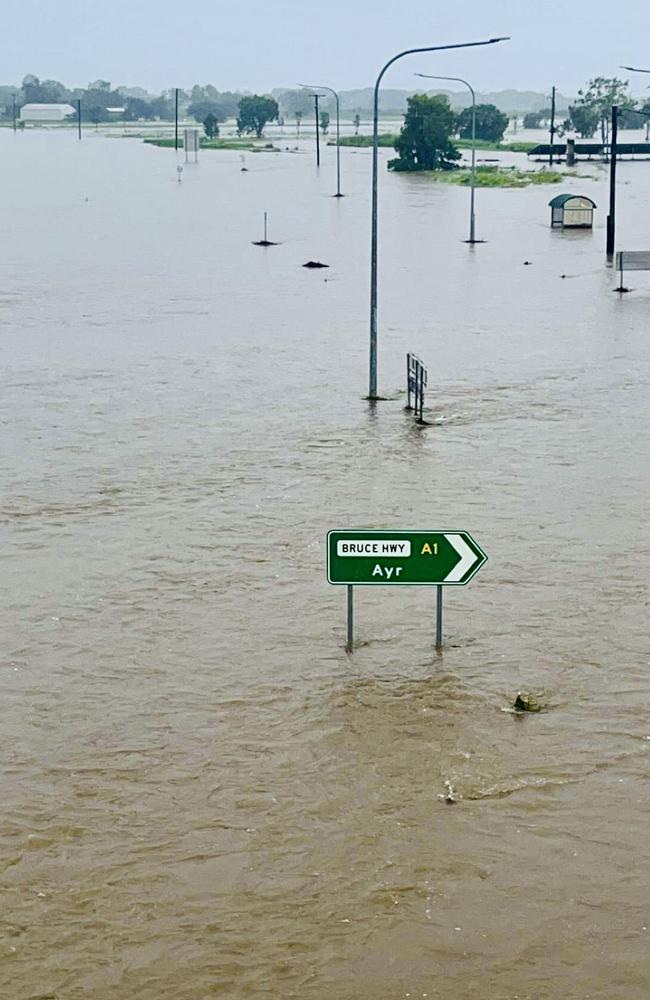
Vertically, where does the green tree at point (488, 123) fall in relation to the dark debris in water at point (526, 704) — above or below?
above

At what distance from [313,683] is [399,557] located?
5.50 feet

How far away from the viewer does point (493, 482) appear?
909 inches

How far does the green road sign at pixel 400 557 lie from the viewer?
559 inches

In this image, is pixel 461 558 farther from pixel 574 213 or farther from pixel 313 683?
pixel 574 213

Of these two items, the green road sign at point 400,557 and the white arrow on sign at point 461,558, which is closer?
the green road sign at point 400,557

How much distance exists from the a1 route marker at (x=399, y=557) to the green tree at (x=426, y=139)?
12063cm

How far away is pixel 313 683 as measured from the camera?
49.1 feet

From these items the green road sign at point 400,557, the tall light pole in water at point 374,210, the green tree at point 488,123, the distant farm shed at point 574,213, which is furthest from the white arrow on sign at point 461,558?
the green tree at point 488,123

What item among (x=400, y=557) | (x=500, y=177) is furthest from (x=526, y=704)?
(x=500, y=177)

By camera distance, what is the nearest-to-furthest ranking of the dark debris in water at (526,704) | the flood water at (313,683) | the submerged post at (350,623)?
the flood water at (313,683), the dark debris in water at (526,704), the submerged post at (350,623)

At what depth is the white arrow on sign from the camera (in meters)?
14.3

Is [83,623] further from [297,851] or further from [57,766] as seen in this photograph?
[297,851]

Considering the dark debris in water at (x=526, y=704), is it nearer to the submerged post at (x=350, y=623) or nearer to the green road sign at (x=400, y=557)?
the green road sign at (x=400, y=557)

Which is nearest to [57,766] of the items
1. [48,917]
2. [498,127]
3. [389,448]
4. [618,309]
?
[48,917]
